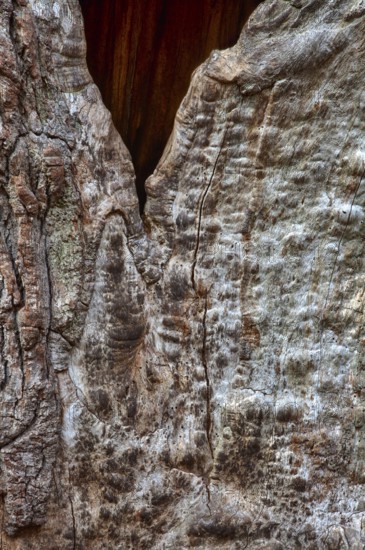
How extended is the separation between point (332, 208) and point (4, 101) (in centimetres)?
77

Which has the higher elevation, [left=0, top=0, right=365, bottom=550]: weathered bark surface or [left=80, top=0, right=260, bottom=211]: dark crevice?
[left=80, top=0, right=260, bottom=211]: dark crevice

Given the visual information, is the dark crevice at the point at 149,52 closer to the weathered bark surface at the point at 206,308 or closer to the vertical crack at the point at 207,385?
the weathered bark surface at the point at 206,308

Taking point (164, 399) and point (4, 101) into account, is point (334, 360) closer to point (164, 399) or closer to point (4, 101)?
point (164, 399)

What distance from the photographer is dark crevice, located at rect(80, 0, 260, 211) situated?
1.87 metres

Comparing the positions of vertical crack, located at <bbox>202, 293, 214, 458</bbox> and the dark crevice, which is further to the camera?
the dark crevice

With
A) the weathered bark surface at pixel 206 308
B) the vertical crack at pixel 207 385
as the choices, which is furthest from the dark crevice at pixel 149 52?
the vertical crack at pixel 207 385

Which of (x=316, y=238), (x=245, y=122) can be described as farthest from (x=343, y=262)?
(x=245, y=122)

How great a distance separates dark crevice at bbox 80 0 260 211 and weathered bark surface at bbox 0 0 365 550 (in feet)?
Result: 0.88

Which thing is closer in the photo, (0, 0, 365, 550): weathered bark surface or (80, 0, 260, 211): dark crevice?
(0, 0, 365, 550): weathered bark surface

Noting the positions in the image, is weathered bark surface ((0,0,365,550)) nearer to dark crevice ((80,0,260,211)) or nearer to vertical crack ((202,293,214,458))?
vertical crack ((202,293,214,458))

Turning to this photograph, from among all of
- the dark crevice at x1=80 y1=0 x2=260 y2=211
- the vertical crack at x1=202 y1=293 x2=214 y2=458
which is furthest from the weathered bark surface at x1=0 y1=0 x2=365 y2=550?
the dark crevice at x1=80 y1=0 x2=260 y2=211

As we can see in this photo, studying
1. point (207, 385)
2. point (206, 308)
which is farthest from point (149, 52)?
point (207, 385)

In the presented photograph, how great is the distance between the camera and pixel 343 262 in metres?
1.67

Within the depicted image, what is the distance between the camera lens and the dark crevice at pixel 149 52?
6.12ft
